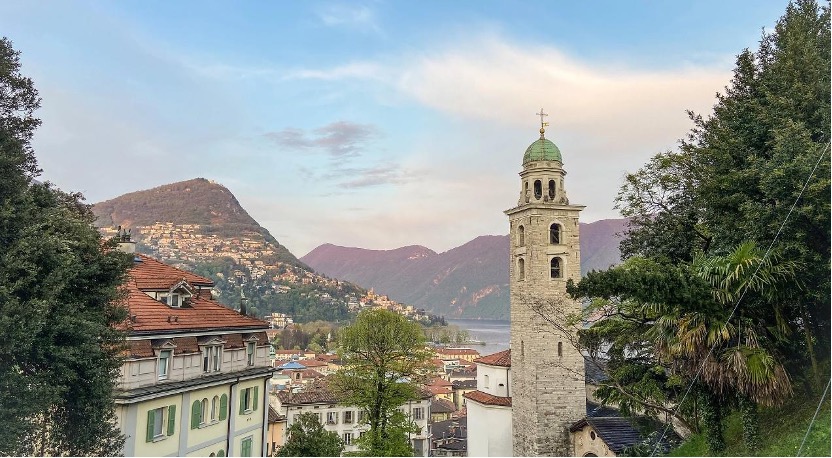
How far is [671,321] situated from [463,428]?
41.9 metres

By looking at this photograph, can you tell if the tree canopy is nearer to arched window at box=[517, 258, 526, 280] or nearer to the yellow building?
the yellow building

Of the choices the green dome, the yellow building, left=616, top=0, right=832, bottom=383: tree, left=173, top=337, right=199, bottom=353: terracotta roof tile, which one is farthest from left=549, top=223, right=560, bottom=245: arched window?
Answer: left=173, top=337, right=199, bottom=353: terracotta roof tile

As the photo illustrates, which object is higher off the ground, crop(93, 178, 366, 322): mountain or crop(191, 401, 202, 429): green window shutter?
crop(93, 178, 366, 322): mountain

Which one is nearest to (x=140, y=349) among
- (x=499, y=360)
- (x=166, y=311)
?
(x=166, y=311)

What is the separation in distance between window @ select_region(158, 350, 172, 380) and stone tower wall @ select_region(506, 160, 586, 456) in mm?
15827

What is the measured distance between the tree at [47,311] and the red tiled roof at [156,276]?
4076 mm

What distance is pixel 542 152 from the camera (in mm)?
27859

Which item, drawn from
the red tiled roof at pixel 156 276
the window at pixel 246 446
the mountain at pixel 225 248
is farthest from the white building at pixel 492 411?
the mountain at pixel 225 248

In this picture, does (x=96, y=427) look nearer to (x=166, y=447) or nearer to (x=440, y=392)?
(x=166, y=447)

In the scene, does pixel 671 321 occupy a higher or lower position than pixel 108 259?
lower

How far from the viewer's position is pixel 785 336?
1085 centimetres

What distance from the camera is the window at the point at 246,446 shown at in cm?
1669

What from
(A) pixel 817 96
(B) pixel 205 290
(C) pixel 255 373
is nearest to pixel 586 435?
(C) pixel 255 373

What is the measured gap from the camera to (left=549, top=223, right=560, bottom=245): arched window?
27.7 metres
